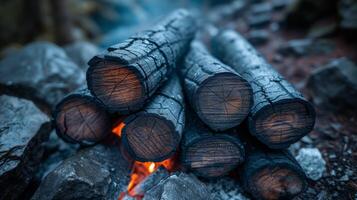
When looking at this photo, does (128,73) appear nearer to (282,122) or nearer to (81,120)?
(81,120)

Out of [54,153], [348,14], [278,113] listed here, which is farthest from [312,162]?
[348,14]

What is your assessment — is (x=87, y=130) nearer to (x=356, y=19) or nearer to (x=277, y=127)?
(x=277, y=127)

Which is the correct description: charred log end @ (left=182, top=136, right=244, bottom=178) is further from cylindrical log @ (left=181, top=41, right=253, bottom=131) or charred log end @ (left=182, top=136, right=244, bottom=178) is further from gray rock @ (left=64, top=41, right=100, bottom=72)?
gray rock @ (left=64, top=41, right=100, bottom=72)

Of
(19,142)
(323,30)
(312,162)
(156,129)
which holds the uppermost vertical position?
(19,142)

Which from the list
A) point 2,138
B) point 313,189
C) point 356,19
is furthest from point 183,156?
point 356,19

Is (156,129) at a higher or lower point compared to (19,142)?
lower

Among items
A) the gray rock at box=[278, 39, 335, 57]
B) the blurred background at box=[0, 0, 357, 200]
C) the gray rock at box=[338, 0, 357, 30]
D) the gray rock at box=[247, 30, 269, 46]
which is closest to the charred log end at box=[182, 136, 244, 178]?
the blurred background at box=[0, 0, 357, 200]
